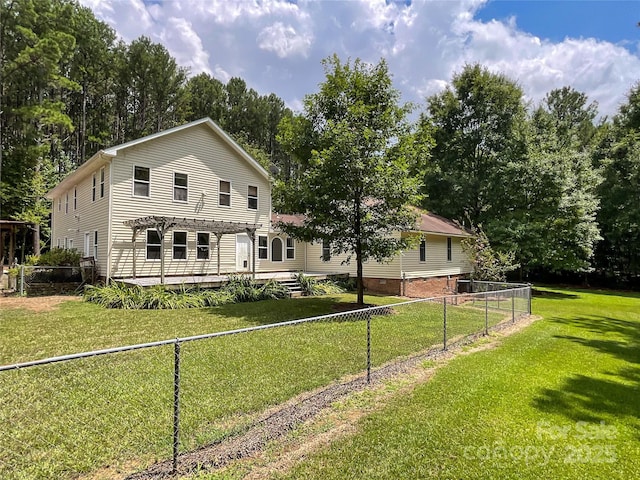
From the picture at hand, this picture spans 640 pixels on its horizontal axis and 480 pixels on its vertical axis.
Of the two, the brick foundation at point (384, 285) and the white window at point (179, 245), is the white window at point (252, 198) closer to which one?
the white window at point (179, 245)

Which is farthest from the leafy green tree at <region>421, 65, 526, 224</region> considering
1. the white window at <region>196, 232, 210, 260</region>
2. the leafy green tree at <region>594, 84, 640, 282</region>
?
the white window at <region>196, 232, 210, 260</region>

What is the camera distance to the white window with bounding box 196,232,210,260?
53.9 ft

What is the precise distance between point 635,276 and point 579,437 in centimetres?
2836

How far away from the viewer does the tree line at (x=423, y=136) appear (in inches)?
467

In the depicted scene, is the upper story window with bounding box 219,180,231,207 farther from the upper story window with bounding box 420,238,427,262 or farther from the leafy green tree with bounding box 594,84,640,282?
the leafy green tree with bounding box 594,84,640,282

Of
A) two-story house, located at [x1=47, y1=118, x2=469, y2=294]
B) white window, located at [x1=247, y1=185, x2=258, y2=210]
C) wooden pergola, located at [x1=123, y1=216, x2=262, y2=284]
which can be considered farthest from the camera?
white window, located at [x1=247, y1=185, x2=258, y2=210]

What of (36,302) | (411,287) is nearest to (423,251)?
(411,287)

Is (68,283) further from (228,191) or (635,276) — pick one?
(635,276)

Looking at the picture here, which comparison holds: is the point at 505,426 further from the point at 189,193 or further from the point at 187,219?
the point at 189,193

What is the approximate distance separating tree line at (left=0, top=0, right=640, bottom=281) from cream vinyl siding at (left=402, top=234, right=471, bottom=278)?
227 cm

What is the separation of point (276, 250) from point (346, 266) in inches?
159

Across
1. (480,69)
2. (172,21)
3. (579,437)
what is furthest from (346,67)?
(480,69)

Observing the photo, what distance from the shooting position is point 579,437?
12.2 ft

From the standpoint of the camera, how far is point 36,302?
37.5 feet
